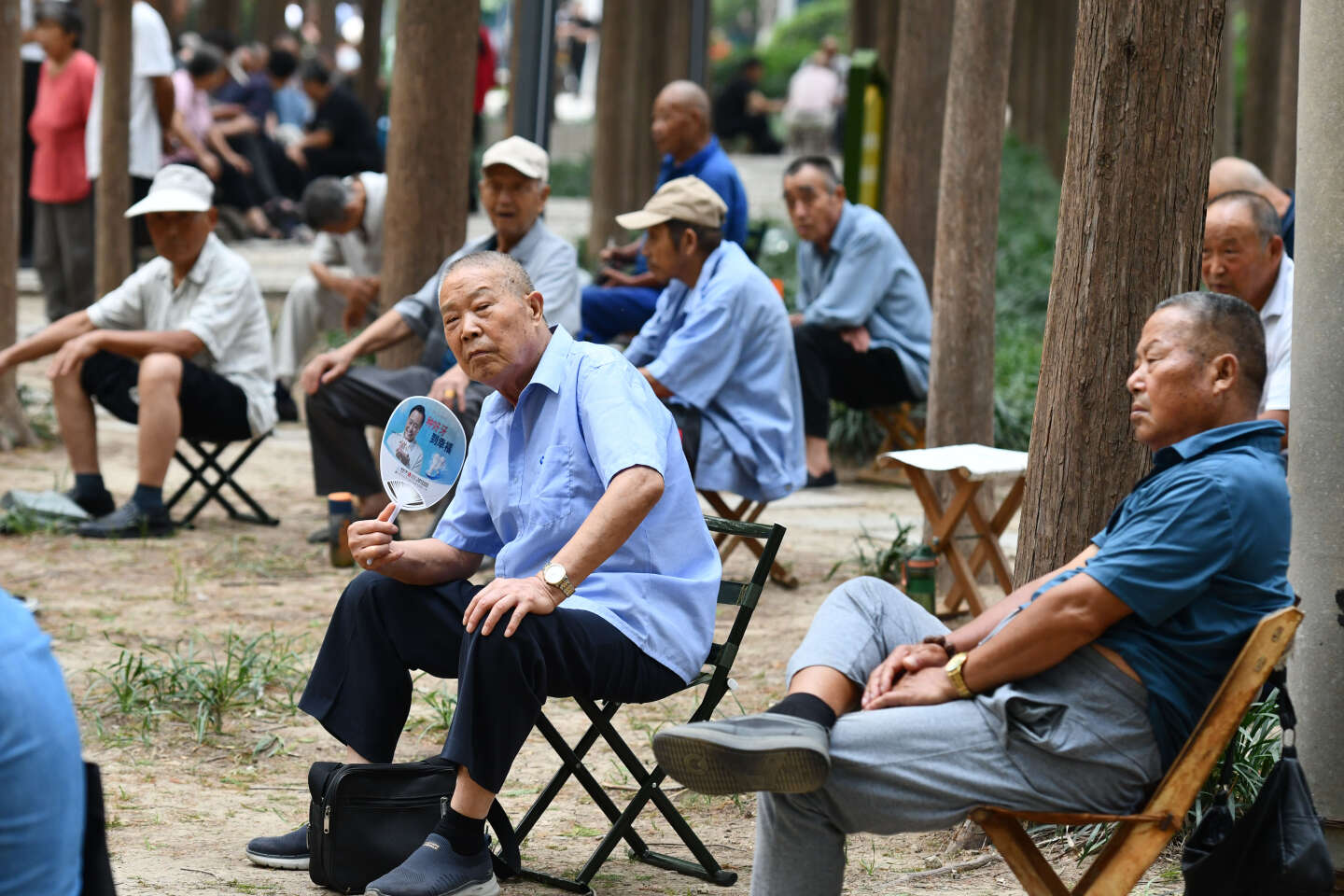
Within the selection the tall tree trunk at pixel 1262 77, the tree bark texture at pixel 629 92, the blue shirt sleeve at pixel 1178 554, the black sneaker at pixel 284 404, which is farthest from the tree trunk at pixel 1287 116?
the blue shirt sleeve at pixel 1178 554

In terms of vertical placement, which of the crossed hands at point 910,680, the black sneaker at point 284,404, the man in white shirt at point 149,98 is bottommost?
the black sneaker at point 284,404

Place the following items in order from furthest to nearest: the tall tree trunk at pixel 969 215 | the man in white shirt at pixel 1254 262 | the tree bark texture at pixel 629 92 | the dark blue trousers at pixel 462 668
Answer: the tree bark texture at pixel 629 92, the tall tree trunk at pixel 969 215, the man in white shirt at pixel 1254 262, the dark blue trousers at pixel 462 668

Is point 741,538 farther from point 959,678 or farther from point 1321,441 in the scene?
point 959,678

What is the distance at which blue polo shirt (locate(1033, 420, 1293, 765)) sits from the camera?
9.29 ft

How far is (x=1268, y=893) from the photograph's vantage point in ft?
9.38

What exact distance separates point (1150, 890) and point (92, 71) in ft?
29.4

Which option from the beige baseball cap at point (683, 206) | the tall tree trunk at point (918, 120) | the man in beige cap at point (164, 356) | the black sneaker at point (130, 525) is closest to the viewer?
the beige baseball cap at point (683, 206)

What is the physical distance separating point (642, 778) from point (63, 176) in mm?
8032

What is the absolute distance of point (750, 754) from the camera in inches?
107

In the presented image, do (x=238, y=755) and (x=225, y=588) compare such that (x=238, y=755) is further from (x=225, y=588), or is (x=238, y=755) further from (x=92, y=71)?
(x=92, y=71)

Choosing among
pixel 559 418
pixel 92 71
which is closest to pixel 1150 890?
pixel 559 418

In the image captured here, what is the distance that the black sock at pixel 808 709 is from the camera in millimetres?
2943

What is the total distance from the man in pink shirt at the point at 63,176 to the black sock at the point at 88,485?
356cm

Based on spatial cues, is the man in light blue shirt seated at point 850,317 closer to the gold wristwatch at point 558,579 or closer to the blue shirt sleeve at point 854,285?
the blue shirt sleeve at point 854,285
